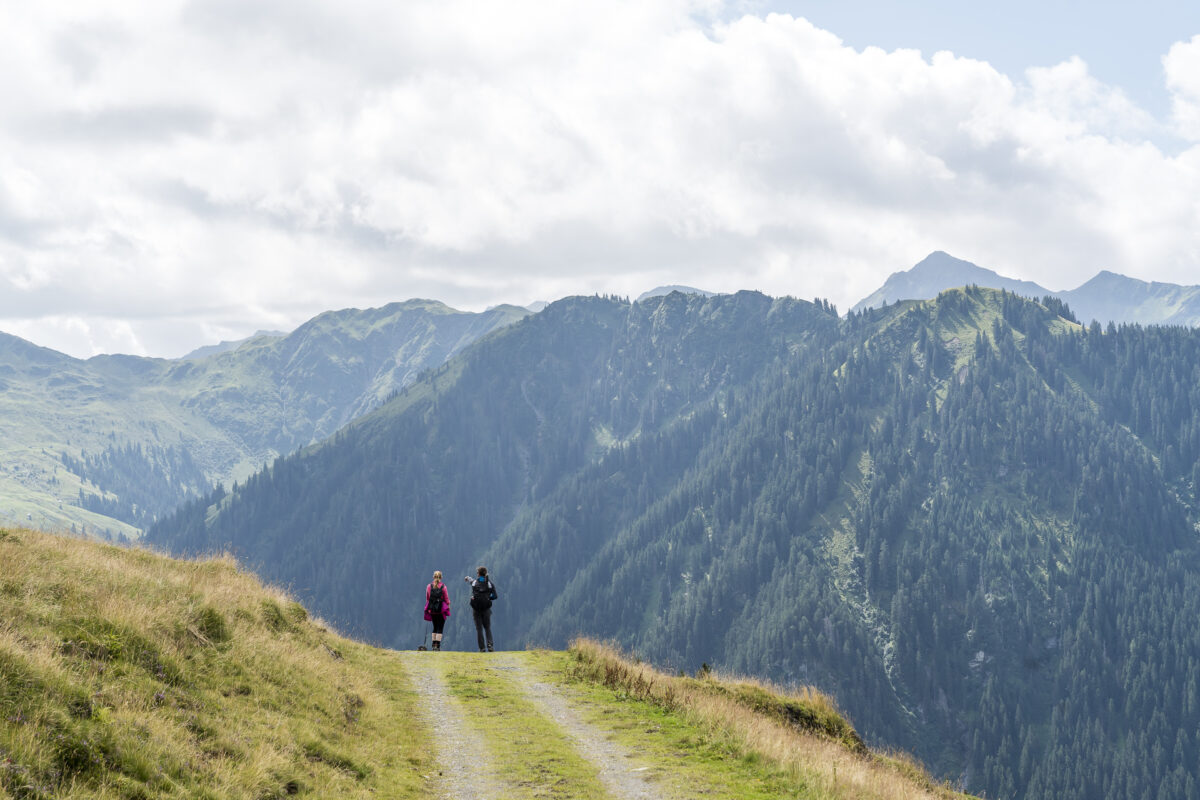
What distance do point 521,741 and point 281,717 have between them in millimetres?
4916

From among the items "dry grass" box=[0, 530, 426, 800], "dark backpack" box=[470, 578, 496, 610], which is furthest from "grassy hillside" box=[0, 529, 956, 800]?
"dark backpack" box=[470, 578, 496, 610]

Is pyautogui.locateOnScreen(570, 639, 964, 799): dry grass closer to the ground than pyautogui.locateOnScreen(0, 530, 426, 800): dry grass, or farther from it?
closer to the ground

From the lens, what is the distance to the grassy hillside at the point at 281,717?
981cm

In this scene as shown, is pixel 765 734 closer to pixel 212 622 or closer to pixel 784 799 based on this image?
pixel 784 799

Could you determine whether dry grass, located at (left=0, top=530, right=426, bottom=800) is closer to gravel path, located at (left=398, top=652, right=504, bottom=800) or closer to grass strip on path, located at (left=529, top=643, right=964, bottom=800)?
Result: gravel path, located at (left=398, top=652, right=504, bottom=800)

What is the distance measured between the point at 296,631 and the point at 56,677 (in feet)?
35.2

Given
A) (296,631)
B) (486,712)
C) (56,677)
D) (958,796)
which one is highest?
(56,677)

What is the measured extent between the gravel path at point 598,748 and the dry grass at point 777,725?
2.13 m

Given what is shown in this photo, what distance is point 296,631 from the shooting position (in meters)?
20.6

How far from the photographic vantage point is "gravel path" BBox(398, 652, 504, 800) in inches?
507

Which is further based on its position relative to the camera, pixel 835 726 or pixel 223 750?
pixel 835 726

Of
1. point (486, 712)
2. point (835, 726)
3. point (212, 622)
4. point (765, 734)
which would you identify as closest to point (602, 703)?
point (486, 712)

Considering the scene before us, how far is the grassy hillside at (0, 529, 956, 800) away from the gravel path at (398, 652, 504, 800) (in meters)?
0.07

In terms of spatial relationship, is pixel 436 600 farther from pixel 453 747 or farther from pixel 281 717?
pixel 281 717
